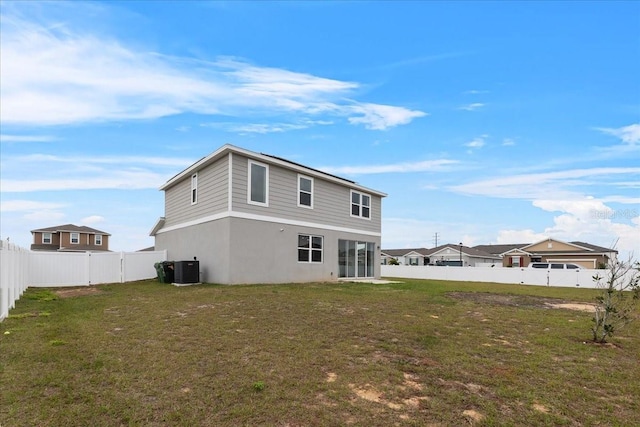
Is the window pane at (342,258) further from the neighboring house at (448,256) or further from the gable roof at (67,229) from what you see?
the gable roof at (67,229)

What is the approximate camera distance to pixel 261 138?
64.2 feet

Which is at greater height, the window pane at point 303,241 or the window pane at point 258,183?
the window pane at point 258,183

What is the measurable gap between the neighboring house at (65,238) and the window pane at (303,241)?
1526 inches

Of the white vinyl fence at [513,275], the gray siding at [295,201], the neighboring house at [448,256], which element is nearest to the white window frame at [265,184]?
the gray siding at [295,201]

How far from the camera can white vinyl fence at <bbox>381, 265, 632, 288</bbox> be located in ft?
80.0

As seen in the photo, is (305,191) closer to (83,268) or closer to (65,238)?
(83,268)

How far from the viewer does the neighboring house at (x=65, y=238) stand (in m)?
46.4

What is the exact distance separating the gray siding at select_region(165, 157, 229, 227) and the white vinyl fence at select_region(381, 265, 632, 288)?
2089cm

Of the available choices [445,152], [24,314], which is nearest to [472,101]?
[445,152]

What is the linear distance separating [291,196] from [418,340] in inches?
474

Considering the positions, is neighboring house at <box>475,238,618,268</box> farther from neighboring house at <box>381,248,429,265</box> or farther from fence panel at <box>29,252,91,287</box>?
fence panel at <box>29,252,91,287</box>

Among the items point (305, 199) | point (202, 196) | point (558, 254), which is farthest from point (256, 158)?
point (558, 254)

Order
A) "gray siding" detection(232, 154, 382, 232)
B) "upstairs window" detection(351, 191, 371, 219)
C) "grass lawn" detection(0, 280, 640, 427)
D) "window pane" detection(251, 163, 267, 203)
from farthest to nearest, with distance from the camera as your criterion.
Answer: "upstairs window" detection(351, 191, 371, 219) < "window pane" detection(251, 163, 267, 203) < "gray siding" detection(232, 154, 382, 232) < "grass lawn" detection(0, 280, 640, 427)

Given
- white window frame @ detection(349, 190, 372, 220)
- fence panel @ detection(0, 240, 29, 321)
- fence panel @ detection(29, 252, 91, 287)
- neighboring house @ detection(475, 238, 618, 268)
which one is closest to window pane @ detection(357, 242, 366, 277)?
white window frame @ detection(349, 190, 372, 220)
